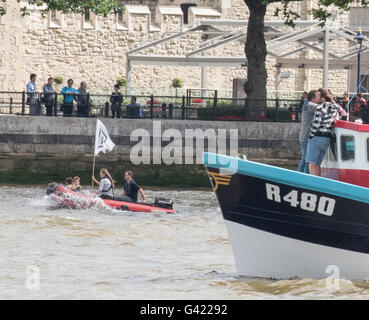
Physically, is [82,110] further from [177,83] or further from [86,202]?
[177,83]

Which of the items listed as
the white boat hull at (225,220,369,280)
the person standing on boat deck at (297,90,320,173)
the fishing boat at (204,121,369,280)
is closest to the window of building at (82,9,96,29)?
the person standing on boat deck at (297,90,320,173)

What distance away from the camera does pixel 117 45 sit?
51.3 metres

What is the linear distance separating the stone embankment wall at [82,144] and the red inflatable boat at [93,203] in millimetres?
5389

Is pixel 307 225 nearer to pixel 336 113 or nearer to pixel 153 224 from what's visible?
pixel 336 113

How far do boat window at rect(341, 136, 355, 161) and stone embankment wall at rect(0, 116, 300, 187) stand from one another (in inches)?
594

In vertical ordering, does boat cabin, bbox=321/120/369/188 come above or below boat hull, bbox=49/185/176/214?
above

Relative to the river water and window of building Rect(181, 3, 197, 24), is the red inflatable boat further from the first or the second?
window of building Rect(181, 3, 197, 24)

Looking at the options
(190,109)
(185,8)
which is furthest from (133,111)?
(185,8)

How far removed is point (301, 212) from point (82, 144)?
16272 mm

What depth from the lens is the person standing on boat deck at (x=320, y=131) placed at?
1508 cm

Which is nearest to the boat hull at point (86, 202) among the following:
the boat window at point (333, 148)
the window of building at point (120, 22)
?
the boat window at point (333, 148)

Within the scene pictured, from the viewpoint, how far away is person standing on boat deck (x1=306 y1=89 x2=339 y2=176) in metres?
15.1

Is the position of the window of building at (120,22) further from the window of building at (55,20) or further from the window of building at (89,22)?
the window of building at (55,20)
